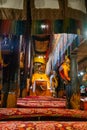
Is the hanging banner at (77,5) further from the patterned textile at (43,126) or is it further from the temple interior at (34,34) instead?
the patterned textile at (43,126)

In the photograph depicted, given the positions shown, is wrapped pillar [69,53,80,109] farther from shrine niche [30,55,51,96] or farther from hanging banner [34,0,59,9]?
shrine niche [30,55,51,96]

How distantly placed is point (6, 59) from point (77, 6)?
10.6 feet

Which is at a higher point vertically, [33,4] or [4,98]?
[33,4]

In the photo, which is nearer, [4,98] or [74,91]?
[4,98]

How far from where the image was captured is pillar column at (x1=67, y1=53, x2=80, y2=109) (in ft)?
21.2

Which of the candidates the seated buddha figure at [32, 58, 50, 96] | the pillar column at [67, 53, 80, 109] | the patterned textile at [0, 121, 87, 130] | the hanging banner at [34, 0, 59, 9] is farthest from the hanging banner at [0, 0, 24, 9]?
the seated buddha figure at [32, 58, 50, 96]

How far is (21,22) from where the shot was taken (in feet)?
12.4

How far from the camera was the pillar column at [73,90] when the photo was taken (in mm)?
6461

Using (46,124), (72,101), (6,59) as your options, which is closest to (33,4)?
(46,124)

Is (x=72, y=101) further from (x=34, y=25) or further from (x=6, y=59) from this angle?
(x=34, y=25)

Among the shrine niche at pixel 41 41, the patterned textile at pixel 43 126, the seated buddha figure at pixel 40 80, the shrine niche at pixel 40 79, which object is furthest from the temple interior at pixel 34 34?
the seated buddha figure at pixel 40 80

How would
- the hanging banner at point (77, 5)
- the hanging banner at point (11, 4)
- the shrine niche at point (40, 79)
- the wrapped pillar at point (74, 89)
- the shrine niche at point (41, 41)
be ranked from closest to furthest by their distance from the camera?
the hanging banner at point (11, 4), the hanging banner at point (77, 5), the wrapped pillar at point (74, 89), the shrine niche at point (41, 41), the shrine niche at point (40, 79)

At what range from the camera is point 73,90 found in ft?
22.7

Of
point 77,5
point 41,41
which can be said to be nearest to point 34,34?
point 77,5
